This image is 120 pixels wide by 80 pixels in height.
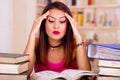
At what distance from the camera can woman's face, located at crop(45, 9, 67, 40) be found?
3.43 feet

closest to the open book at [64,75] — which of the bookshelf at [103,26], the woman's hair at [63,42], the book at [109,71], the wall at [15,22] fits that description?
the book at [109,71]

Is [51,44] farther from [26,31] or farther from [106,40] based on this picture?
[106,40]

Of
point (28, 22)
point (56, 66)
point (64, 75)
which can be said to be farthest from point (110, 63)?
point (28, 22)

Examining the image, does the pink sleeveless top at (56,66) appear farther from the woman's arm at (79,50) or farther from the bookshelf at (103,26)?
the bookshelf at (103,26)

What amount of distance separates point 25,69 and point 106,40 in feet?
8.15

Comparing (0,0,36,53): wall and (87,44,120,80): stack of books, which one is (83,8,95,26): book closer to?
(0,0,36,53): wall

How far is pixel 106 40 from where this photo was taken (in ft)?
10.2

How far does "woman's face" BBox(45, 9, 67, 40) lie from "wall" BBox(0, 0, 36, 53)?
104cm

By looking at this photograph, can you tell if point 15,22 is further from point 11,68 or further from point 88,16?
point 11,68

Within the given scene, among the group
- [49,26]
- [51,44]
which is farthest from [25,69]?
Answer: [51,44]

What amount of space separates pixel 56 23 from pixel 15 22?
4.33 feet

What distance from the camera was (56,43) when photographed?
1.21 metres

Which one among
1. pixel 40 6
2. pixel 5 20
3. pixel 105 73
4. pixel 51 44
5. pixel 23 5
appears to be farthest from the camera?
pixel 40 6

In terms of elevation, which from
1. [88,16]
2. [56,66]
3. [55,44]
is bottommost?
[56,66]
